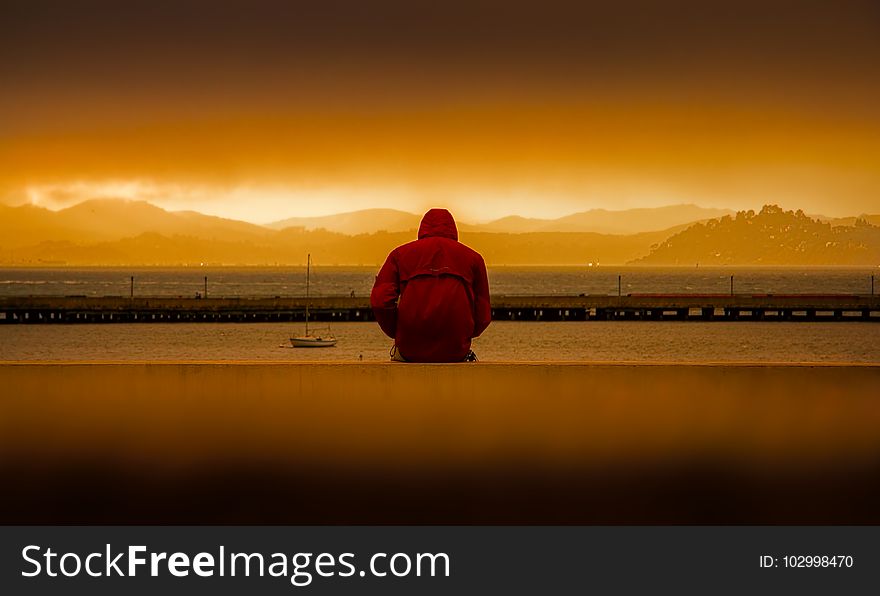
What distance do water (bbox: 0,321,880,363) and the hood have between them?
4303 cm

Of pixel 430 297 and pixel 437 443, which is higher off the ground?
pixel 430 297

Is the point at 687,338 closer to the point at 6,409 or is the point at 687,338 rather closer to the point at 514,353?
the point at 514,353

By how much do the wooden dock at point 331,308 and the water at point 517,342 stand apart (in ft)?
2.84

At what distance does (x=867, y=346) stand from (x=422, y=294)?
6296 cm

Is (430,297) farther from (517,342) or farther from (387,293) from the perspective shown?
(517,342)

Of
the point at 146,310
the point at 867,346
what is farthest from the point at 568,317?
the point at 146,310

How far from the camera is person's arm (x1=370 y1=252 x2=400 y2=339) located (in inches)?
219

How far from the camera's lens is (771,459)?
507 centimetres

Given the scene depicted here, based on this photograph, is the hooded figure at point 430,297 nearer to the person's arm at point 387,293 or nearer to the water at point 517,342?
the person's arm at point 387,293

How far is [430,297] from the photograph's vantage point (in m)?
5.59

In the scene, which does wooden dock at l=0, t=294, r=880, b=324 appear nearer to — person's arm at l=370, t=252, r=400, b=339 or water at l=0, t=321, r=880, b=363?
water at l=0, t=321, r=880, b=363

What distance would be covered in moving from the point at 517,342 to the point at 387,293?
187ft

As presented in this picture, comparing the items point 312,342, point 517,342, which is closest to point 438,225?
point 312,342

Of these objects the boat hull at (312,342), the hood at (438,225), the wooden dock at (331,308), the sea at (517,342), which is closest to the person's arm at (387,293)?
the hood at (438,225)
